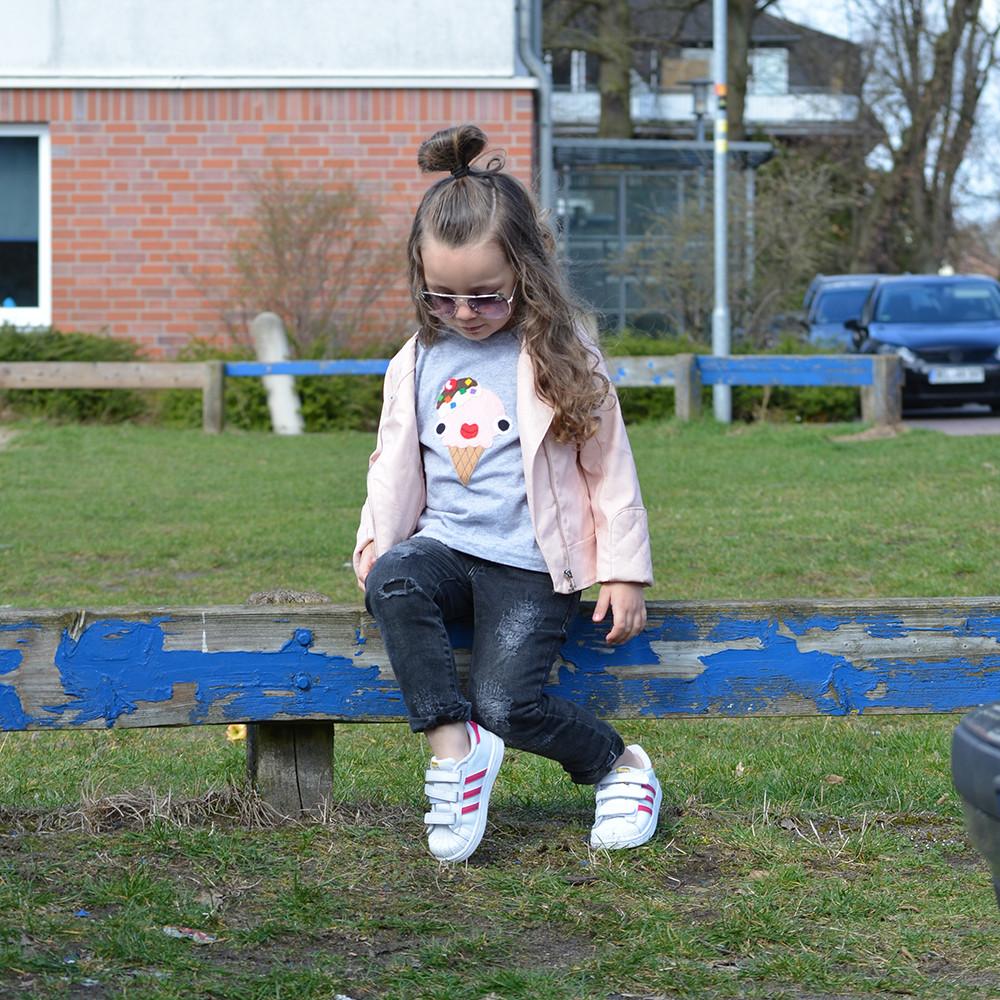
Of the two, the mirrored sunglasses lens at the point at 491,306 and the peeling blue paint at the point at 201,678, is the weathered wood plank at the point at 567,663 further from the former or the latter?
the mirrored sunglasses lens at the point at 491,306

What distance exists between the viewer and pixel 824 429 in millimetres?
12656

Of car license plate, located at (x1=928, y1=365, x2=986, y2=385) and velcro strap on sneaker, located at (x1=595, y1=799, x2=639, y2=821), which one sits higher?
car license plate, located at (x1=928, y1=365, x2=986, y2=385)

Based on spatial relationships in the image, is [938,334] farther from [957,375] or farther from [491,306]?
[491,306]

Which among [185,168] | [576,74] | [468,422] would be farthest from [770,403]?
[576,74]

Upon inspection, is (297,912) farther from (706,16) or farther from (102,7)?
(706,16)

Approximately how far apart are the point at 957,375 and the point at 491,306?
13285 mm

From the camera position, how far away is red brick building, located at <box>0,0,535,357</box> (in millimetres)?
16344

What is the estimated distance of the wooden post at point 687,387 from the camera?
42.7ft

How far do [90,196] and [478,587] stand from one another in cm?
Result: 1434

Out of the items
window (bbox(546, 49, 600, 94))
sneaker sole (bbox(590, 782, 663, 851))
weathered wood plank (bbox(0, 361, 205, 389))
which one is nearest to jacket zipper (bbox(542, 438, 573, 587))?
sneaker sole (bbox(590, 782, 663, 851))

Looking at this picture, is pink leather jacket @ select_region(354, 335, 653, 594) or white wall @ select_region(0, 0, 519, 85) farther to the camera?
white wall @ select_region(0, 0, 519, 85)

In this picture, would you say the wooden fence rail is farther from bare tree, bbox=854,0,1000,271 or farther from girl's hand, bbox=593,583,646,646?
bare tree, bbox=854,0,1000,271

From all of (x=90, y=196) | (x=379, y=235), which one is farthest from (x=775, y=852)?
(x=90, y=196)

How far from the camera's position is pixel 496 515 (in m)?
3.31
